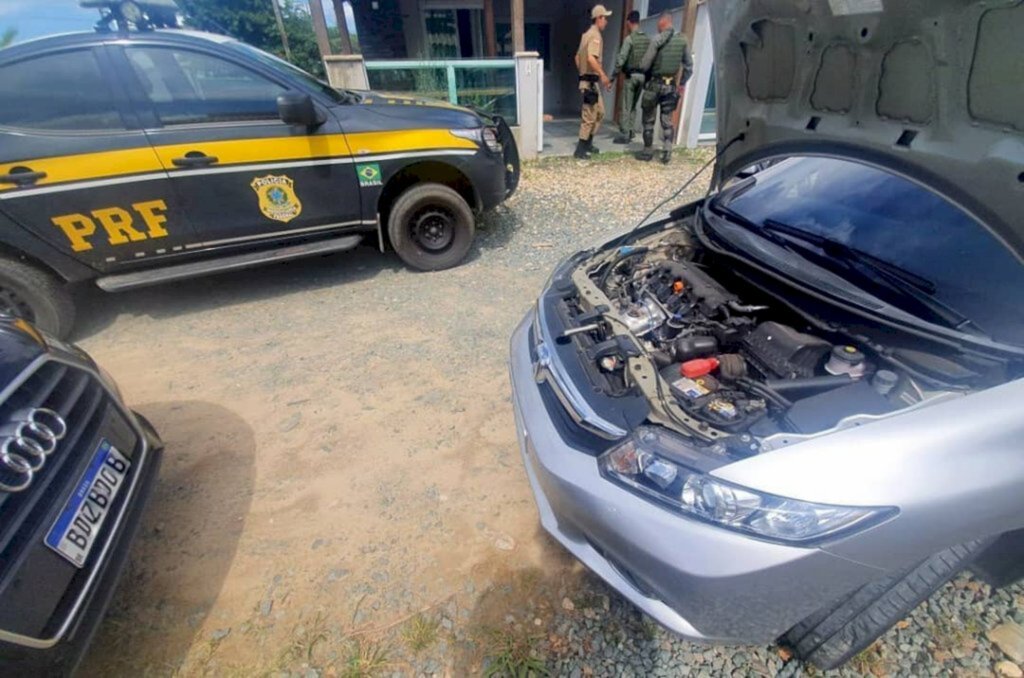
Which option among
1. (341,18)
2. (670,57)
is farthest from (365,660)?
(341,18)

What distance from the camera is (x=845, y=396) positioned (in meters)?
1.27

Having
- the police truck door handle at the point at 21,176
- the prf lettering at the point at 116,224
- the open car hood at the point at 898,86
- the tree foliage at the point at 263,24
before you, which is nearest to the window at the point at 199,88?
the prf lettering at the point at 116,224

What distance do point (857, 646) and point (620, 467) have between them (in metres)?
0.91

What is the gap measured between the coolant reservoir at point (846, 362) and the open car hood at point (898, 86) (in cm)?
45

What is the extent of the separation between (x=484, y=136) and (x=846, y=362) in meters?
3.28

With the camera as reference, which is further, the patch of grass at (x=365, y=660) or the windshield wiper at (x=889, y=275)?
the patch of grass at (x=365, y=660)

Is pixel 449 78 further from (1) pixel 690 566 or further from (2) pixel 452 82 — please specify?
(1) pixel 690 566

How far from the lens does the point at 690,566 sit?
112 cm

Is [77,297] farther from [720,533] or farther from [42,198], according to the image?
[720,533]

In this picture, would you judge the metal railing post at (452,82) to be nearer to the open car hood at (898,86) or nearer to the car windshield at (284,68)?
the car windshield at (284,68)

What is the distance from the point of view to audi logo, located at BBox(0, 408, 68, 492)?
127cm

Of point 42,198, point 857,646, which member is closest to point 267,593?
point 857,646

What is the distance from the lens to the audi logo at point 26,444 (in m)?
1.27

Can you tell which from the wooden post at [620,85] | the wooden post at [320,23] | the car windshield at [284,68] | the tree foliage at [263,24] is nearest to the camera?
the car windshield at [284,68]
